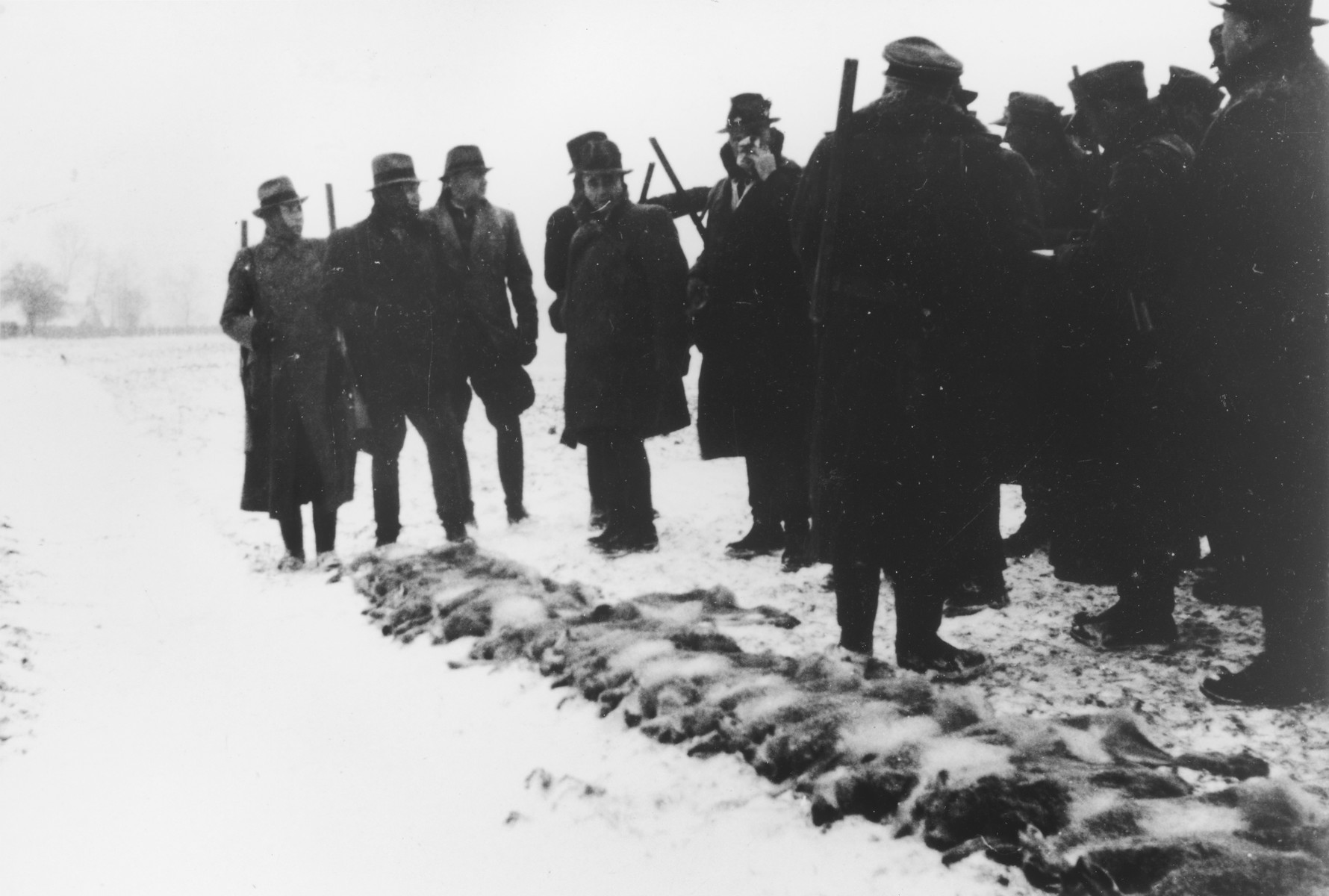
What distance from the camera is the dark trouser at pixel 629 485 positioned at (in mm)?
6055

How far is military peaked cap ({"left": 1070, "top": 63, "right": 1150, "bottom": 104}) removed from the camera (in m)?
3.71

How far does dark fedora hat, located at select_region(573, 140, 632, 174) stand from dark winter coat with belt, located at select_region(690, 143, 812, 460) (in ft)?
2.15

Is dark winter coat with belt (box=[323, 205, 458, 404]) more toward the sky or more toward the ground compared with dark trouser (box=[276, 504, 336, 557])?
more toward the sky

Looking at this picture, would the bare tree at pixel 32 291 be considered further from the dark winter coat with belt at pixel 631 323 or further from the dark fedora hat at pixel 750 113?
the dark fedora hat at pixel 750 113

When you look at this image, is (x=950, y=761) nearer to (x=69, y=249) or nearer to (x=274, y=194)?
(x=274, y=194)

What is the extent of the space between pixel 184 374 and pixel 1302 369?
19.3 metres

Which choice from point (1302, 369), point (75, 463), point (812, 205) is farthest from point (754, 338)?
point (75, 463)

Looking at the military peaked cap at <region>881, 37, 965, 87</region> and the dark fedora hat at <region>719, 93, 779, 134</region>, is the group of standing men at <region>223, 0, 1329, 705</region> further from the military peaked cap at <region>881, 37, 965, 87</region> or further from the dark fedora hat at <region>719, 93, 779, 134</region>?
the dark fedora hat at <region>719, 93, 779, 134</region>

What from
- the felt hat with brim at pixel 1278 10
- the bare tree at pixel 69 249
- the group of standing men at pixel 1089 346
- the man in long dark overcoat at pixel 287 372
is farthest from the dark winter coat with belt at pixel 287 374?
the bare tree at pixel 69 249

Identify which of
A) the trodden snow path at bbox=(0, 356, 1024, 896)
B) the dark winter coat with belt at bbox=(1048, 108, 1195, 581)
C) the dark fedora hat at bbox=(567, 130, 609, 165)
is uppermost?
the dark fedora hat at bbox=(567, 130, 609, 165)

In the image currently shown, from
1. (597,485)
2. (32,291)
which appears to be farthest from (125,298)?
(597,485)

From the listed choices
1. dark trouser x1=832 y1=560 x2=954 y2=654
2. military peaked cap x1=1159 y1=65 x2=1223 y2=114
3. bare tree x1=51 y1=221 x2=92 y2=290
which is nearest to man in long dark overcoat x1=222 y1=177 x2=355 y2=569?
dark trouser x1=832 y1=560 x2=954 y2=654

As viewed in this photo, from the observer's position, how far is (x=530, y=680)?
3906 millimetres

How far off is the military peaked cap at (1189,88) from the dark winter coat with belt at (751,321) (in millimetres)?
1727
